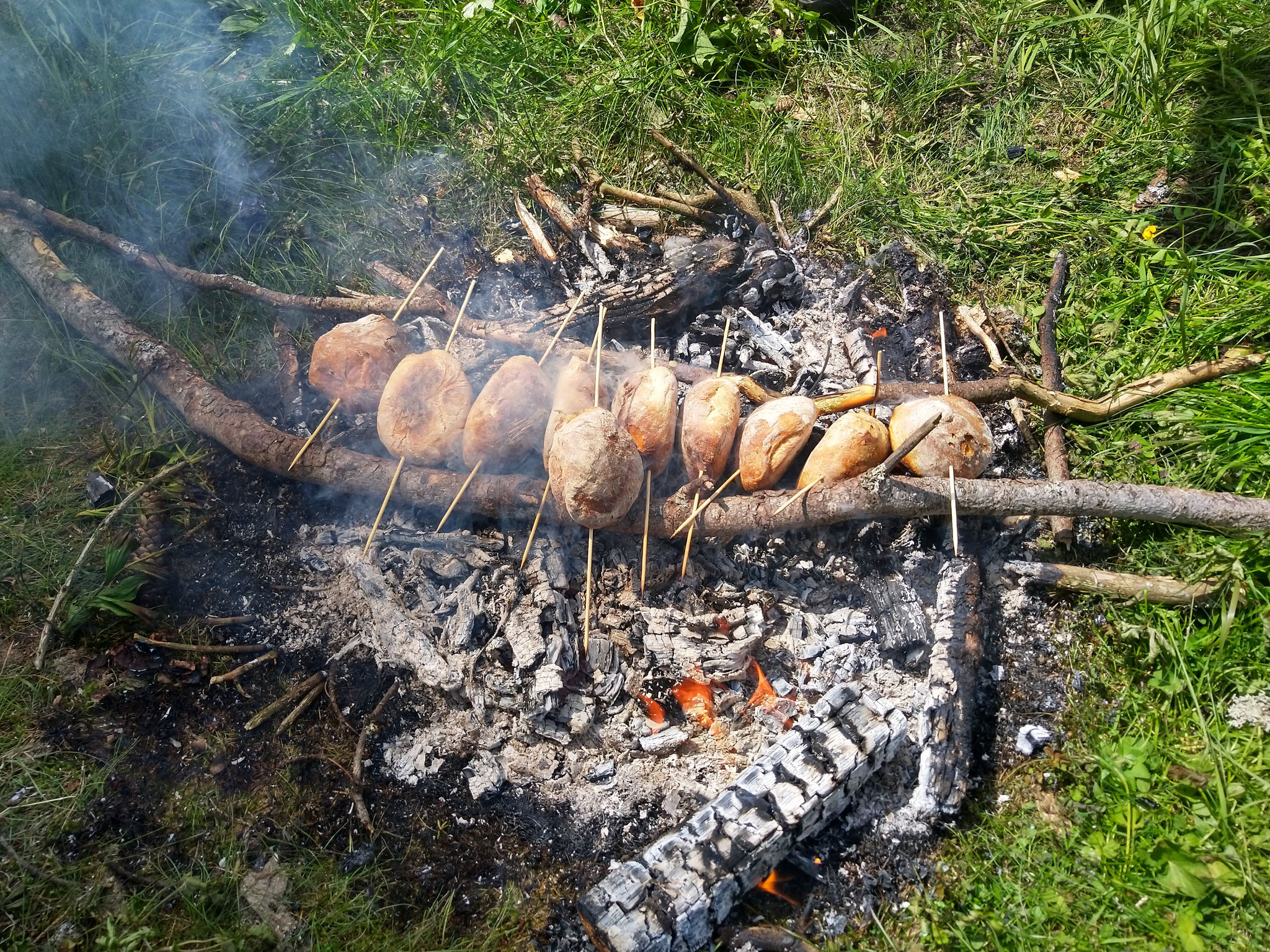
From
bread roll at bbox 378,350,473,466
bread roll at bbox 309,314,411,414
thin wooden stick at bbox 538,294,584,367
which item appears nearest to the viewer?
bread roll at bbox 378,350,473,466

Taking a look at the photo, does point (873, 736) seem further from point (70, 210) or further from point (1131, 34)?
point (70, 210)

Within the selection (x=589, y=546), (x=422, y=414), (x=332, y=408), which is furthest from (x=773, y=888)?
(x=332, y=408)

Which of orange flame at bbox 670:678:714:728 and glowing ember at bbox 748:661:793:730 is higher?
orange flame at bbox 670:678:714:728

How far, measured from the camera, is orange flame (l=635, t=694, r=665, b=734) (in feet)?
12.1

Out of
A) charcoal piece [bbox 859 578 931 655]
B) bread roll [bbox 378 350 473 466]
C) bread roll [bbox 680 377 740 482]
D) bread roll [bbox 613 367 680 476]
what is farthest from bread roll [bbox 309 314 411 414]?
charcoal piece [bbox 859 578 931 655]

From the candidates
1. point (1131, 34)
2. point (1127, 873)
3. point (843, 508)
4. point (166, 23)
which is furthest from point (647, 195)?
point (1127, 873)

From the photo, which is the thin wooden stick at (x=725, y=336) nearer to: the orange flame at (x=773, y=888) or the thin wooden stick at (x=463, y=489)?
the thin wooden stick at (x=463, y=489)

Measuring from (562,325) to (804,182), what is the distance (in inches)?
88.2

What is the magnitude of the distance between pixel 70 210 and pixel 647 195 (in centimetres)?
405

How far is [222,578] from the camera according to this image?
4.02 meters

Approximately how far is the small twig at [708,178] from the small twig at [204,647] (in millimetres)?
4083

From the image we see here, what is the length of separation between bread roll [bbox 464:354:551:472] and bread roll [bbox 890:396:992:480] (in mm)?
1937

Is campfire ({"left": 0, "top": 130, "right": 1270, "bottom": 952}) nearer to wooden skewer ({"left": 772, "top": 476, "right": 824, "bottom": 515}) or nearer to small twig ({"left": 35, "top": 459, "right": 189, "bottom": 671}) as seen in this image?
wooden skewer ({"left": 772, "top": 476, "right": 824, "bottom": 515})

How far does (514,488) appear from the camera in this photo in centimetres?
385
